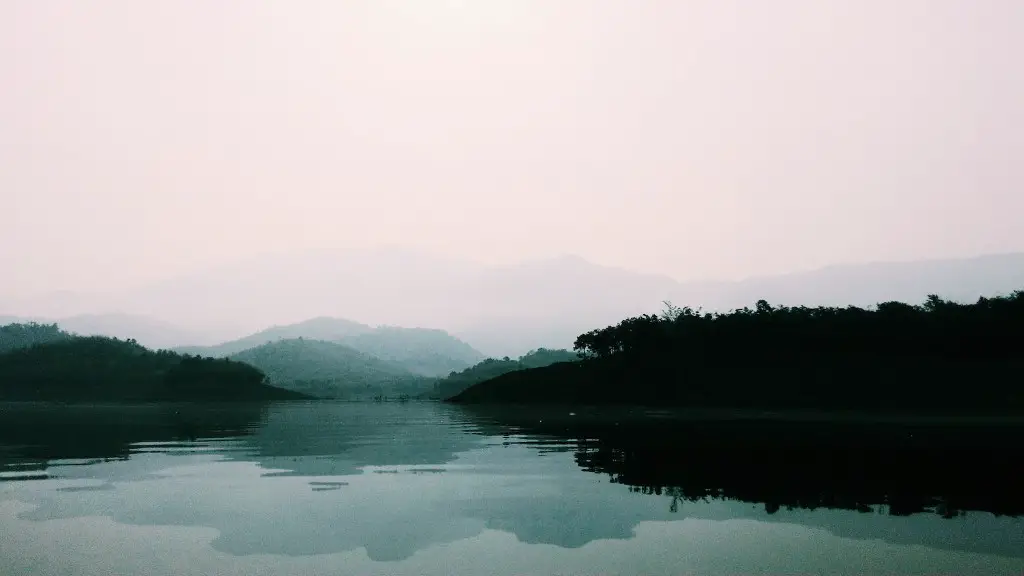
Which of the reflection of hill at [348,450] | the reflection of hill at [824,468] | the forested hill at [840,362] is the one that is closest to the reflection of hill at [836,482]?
the reflection of hill at [824,468]

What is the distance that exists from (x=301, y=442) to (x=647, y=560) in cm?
4472

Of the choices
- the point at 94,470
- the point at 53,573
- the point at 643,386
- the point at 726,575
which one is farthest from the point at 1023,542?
the point at 643,386

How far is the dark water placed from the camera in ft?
62.5

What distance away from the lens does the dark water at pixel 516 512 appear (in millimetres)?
19062

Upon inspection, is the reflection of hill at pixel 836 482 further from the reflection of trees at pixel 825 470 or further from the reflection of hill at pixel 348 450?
the reflection of hill at pixel 348 450

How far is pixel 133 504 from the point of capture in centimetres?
2720

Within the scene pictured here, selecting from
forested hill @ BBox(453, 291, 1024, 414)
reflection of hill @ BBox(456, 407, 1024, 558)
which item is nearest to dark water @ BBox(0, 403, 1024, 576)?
reflection of hill @ BBox(456, 407, 1024, 558)

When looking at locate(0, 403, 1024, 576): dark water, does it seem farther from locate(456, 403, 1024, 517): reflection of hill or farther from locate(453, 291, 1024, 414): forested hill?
locate(453, 291, 1024, 414): forested hill

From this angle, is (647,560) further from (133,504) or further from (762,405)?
(762,405)

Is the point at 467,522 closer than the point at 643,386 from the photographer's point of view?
Yes

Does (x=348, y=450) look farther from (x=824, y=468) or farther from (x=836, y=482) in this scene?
(x=836, y=482)

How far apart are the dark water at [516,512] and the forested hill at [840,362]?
3861 inches

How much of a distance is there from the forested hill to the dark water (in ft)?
322

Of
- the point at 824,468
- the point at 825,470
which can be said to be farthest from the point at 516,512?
the point at 824,468
